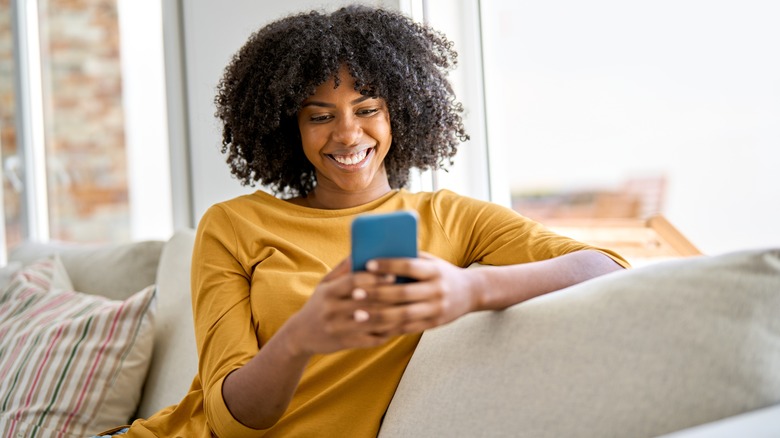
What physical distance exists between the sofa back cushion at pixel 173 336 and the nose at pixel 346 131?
62 cm

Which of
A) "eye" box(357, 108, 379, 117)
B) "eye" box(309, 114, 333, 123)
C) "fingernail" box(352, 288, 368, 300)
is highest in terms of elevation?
"eye" box(357, 108, 379, 117)

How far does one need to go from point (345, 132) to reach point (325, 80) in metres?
0.10

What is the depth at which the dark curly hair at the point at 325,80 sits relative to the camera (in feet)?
4.78

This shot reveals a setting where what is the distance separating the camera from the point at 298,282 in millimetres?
1328

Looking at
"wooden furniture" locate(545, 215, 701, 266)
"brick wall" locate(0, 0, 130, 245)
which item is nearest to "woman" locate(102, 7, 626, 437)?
"wooden furniture" locate(545, 215, 701, 266)

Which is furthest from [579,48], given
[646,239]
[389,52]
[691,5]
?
[389,52]

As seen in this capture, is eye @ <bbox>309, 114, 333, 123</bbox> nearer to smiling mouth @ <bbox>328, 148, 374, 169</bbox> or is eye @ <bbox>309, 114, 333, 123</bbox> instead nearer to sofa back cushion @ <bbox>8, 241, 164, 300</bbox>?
smiling mouth @ <bbox>328, 148, 374, 169</bbox>

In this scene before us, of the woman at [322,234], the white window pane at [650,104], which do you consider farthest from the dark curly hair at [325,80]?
the white window pane at [650,104]

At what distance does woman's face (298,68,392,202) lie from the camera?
1.43 metres

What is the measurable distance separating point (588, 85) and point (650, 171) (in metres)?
0.24

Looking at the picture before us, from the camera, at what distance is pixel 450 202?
1487 mm

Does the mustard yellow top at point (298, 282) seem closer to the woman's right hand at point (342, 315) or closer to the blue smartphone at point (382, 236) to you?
the woman's right hand at point (342, 315)

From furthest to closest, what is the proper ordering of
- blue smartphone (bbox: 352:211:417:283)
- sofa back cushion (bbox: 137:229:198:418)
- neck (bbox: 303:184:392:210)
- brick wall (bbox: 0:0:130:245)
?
1. brick wall (bbox: 0:0:130:245)
2. sofa back cushion (bbox: 137:229:198:418)
3. neck (bbox: 303:184:392:210)
4. blue smartphone (bbox: 352:211:417:283)

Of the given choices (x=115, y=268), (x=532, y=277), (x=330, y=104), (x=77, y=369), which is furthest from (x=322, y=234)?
(x=115, y=268)
